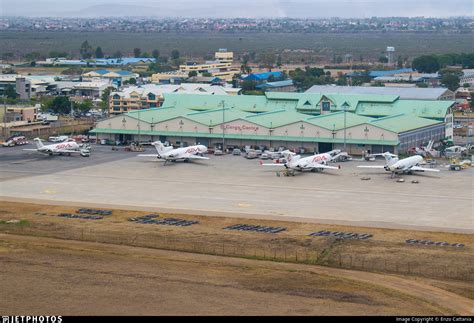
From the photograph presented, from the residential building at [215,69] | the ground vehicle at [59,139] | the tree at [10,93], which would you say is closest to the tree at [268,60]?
the residential building at [215,69]

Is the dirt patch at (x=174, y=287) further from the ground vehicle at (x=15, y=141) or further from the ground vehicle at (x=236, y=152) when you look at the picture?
the ground vehicle at (x=15, y=141)

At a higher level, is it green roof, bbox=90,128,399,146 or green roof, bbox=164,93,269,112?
green roof, bbox=164,93,269,112

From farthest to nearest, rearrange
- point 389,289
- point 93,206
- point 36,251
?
point 93,206 → point 36,251 → point 389,289

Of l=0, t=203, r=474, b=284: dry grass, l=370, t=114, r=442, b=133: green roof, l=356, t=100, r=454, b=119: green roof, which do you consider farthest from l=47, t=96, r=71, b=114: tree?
l=0, t=203, r=474, b=284: dry grass

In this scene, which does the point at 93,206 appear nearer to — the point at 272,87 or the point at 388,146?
the point at 388,146

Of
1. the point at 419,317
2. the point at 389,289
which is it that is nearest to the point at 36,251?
the point at 389,289

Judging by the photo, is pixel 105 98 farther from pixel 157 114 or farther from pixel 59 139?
pixel 59 139

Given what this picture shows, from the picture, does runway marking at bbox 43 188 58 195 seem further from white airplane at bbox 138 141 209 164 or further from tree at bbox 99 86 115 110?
tree at bbox 99 86 115 110
